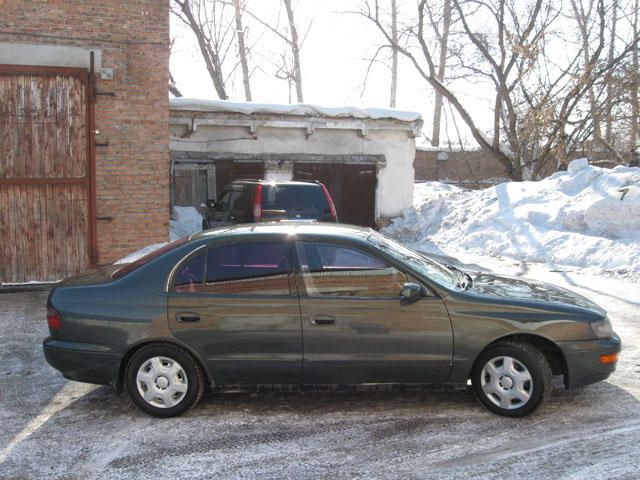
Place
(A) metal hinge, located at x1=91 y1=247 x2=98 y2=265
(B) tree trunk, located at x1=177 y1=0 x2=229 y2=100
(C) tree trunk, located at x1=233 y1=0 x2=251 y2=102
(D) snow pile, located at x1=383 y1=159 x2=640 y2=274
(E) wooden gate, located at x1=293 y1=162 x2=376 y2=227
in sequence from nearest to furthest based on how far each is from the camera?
(A) metal hinge, located at x1=91 y1=247 x2=98 y2=265
(D) snow pile, located at x1=383 y1=159 x2=640 y2=274
(E) wooden gate, located at x1=293 y1=162 x2=376 y2=227
(B) tree trunk, located at x1=177 y1=0 x2=229 y2=100
(C) tree trunk, located at x1=233 y1=0 x2=251 y2=102

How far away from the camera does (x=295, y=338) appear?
4785 mm

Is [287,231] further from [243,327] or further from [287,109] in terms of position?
[287,109]

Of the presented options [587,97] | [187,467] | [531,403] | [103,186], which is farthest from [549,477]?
[587,97]

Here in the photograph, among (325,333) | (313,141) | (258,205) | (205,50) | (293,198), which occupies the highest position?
(205,50)

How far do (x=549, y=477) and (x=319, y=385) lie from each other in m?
1.74

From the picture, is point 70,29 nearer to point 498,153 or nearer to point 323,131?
point 323,131

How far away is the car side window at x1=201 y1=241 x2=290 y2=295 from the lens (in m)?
4.89

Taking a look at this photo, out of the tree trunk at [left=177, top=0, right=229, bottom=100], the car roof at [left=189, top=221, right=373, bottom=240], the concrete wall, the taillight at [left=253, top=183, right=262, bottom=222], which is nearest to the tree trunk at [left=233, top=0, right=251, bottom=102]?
the tree trunk at [left=177, top=0, right=229, bottom=100]

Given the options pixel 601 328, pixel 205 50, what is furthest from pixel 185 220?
pixel 205 50

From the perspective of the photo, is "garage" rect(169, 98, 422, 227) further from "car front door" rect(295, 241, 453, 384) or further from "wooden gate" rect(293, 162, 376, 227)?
"car front door" rect(295, 241, 453, 384)

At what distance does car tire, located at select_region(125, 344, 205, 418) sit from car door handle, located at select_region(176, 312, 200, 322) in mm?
231

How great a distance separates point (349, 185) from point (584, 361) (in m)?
13.8

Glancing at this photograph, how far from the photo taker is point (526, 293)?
16.9ft

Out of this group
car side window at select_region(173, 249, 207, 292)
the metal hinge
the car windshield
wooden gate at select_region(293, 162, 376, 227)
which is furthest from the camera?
wooden gate at select_region(293, 162, 376, 227)
